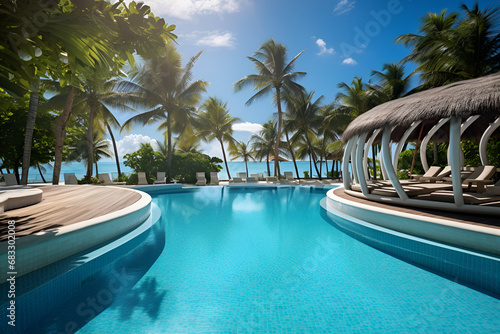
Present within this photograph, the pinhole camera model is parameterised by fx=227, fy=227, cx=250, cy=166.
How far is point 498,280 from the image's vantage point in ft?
11.6

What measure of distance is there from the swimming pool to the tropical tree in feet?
44.8

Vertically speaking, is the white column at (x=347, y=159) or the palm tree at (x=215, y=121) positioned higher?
the palm tree at (x=215, y=121)

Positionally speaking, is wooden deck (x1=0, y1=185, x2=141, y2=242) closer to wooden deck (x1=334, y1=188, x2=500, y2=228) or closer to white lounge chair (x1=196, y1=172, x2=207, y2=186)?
wooden deck (x1=334, y1=188, x2=500, y2=228)

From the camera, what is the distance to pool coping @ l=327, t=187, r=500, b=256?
4006 mm

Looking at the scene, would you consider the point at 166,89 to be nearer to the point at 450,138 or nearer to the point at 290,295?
the point at 450,138

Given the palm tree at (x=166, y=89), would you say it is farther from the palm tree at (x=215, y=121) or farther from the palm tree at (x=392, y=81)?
the palm tree at (x=392, y=81)

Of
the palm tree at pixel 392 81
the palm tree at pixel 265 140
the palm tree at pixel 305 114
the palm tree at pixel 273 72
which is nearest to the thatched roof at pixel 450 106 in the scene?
the palm tree at pixel 273 72

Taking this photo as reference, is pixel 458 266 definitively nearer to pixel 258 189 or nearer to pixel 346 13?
pixel 346 13

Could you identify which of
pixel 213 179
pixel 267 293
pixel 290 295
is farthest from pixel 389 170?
pixel 213 179

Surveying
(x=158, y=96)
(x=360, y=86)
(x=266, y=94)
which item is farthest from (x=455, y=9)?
(x=158, y=96)

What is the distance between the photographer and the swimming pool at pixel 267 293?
2.65 m

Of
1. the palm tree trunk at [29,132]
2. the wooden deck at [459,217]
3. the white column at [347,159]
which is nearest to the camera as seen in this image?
the wooden deck at [459,217]

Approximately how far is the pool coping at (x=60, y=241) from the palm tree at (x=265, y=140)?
72.1 ft

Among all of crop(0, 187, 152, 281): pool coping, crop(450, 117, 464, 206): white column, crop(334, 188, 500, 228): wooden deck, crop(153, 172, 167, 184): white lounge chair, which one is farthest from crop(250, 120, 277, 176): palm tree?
crop(0, 187, 152, 281): pool coping
